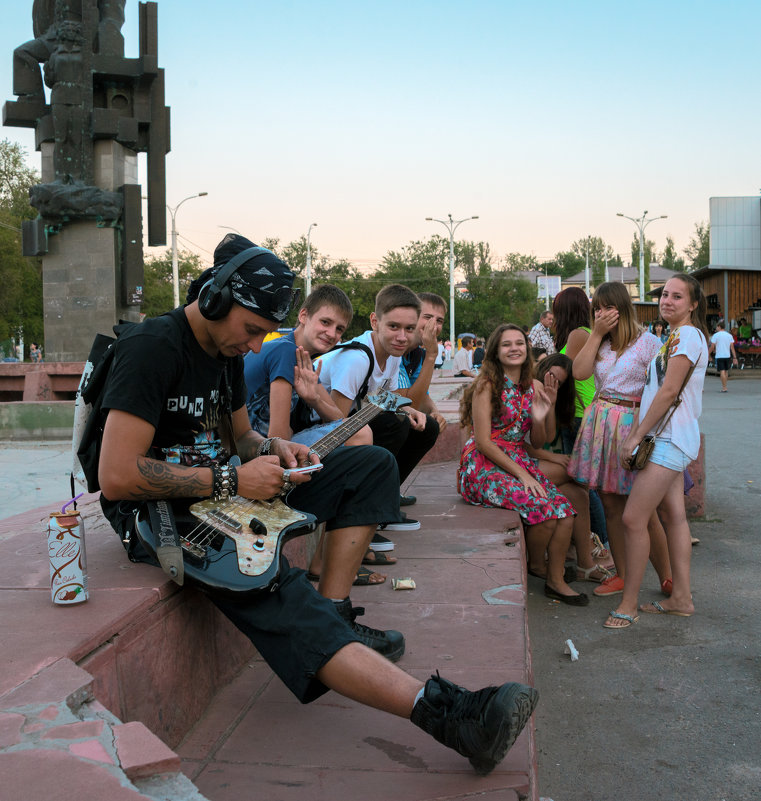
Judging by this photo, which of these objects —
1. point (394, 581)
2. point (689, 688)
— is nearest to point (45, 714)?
point (394, 581)

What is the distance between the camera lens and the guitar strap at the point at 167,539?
7.77ft

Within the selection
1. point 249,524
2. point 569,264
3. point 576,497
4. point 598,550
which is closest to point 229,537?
point 249,524

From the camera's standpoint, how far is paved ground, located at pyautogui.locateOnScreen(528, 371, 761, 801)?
271cm

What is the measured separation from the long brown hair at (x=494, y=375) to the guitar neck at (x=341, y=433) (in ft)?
4.96

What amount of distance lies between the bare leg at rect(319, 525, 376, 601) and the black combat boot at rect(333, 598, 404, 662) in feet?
0.18

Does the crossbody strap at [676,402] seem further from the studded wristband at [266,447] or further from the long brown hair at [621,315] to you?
the studded wristband at [266,447]

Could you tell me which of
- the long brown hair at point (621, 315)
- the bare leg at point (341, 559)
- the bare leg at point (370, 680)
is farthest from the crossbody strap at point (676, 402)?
the bare leg at point (370, 680)

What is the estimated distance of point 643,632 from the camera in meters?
4.11

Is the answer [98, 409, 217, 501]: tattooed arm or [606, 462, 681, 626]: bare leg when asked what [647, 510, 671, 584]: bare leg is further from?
[98, 409, 217, 501]: tattooed arm

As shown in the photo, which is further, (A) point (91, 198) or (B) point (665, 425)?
(A) point (91, 198)

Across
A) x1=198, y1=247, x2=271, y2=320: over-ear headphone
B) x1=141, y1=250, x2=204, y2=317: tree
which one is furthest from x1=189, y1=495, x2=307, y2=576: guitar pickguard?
x1=141, y1=250, x2=204, y2=317: tree

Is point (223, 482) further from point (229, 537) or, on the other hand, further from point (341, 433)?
point (341, 433)

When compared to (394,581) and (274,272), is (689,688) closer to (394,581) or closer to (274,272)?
(394,581)

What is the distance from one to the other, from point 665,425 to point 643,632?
1091 millimetres
